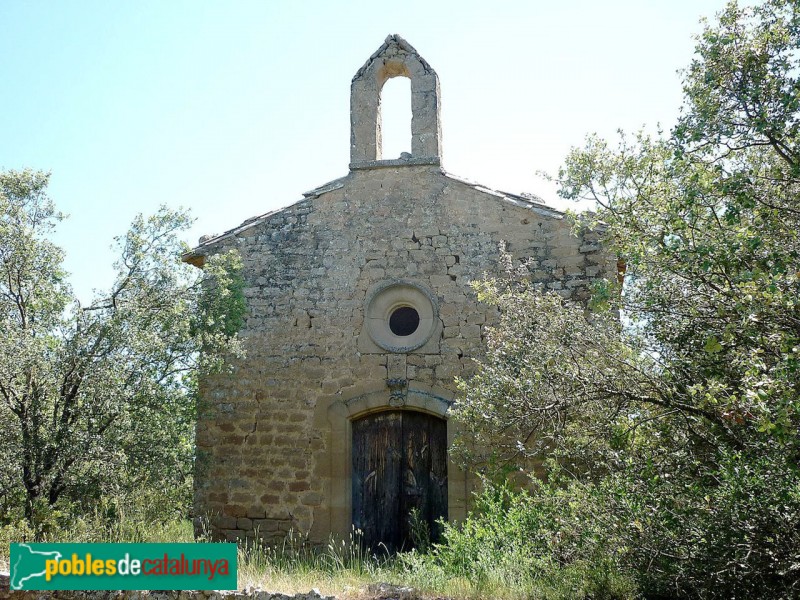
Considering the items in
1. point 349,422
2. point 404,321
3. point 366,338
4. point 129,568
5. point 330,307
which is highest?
point 330,307

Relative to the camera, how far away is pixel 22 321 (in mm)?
8109

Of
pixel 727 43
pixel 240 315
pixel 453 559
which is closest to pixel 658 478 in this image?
pixel 453 559

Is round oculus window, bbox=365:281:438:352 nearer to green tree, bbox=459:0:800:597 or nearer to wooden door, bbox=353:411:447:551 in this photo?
wooden door, bbox=353:411:447:551

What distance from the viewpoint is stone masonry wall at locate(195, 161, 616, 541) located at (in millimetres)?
9297

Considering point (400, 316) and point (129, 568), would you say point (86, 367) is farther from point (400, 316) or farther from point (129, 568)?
point (400, 316)

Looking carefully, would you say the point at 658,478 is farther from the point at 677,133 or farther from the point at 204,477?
the point at 204,477

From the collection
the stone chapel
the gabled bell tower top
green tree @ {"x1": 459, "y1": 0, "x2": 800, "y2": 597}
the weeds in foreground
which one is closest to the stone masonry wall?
the stone chapel

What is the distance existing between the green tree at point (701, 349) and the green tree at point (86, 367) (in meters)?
3.71

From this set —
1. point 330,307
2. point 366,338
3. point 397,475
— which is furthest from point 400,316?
point 397,475

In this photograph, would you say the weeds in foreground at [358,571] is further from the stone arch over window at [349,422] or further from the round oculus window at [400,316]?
the round oculus window at [400,316]

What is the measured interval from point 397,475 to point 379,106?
4900mm

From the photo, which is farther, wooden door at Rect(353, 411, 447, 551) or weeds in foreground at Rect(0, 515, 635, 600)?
wooden door at Rect(353, 411, 447, 551)

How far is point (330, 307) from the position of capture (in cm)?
973

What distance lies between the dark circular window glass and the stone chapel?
18 millimetres
